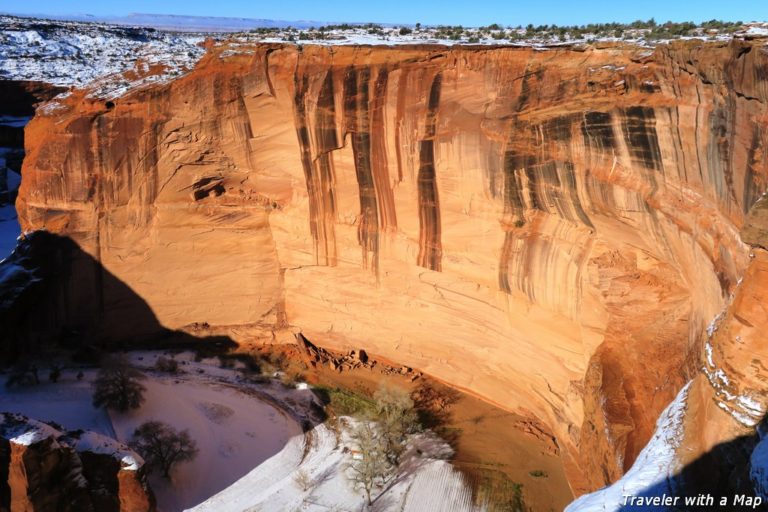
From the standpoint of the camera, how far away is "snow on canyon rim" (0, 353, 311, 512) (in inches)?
441

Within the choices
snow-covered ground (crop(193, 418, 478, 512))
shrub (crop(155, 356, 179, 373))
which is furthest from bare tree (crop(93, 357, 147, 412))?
snow-covered ground (crop(193, 418, 478, 512))

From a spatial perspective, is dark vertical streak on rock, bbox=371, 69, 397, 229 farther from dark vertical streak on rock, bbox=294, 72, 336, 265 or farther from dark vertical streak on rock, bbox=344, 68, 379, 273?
dark vertical streak on rock, bbox=294, 72, 336, 265

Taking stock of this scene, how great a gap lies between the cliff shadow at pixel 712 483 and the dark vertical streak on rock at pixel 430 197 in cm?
781

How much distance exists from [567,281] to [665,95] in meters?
4.05

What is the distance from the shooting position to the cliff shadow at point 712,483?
513 cm

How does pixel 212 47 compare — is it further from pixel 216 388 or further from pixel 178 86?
pixel 216 388

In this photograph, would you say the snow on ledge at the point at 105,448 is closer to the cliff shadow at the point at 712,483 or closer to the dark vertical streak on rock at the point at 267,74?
the cliff shadow at the point at 712,483

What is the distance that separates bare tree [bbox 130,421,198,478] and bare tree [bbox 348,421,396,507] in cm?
329

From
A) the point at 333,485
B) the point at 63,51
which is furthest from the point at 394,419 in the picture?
the point at 63,51

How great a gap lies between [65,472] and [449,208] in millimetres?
8461

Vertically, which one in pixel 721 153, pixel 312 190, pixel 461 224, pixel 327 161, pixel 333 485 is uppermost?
pixel 721 153

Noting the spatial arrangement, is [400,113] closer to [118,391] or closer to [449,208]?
[449,208]

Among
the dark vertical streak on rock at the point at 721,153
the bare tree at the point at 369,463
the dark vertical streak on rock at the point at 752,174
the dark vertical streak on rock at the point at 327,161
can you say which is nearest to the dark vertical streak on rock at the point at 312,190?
the dark vertical streak on rock at the point at 327,161

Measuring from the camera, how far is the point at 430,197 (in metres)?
12.6
